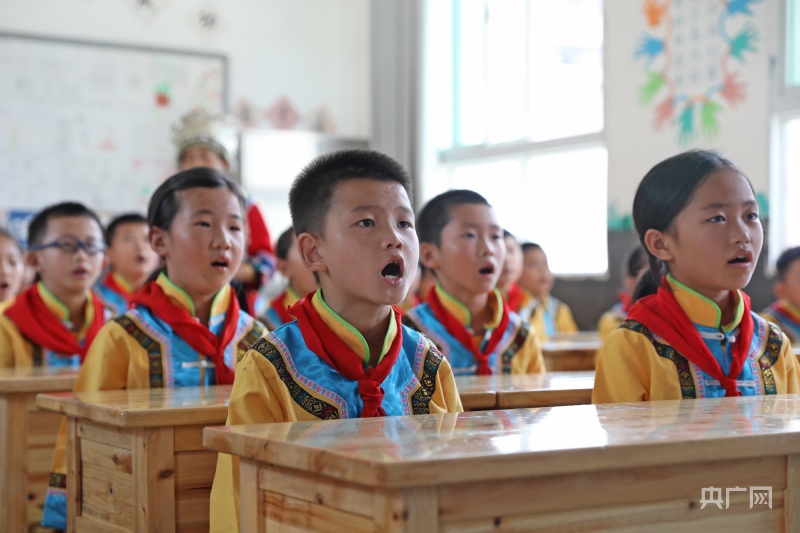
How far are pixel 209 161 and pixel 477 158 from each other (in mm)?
3945

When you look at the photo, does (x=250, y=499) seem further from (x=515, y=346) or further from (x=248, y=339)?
(x=515, y=346)

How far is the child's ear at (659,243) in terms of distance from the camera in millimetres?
2100

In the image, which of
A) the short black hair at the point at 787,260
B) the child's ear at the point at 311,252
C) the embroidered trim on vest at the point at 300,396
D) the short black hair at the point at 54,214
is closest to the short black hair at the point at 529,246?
the short black hair at the point at 787,260

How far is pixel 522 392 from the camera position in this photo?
2.12 meters

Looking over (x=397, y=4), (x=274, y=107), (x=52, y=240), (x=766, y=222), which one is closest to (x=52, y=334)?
(x=52, y=240)

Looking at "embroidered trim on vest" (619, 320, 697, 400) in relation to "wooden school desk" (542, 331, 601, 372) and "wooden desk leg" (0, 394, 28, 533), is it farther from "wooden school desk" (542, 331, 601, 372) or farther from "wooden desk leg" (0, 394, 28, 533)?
"wooden school desk" (542, 331, 601, 372)

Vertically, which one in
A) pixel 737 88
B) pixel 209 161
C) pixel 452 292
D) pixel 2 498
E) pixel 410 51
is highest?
pixel 410 51

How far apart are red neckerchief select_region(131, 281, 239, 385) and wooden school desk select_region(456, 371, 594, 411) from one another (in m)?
0.57

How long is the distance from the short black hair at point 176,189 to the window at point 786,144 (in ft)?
11.8

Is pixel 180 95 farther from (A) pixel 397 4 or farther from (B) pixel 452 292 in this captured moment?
(B) pixel 452 292

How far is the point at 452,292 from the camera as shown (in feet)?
9.73

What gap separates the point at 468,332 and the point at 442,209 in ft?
1.26

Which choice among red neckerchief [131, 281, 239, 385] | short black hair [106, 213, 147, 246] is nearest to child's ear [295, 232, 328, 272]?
red neckerchief [131, 281, 239, 385]

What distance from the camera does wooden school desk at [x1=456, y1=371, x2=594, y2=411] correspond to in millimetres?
2064
